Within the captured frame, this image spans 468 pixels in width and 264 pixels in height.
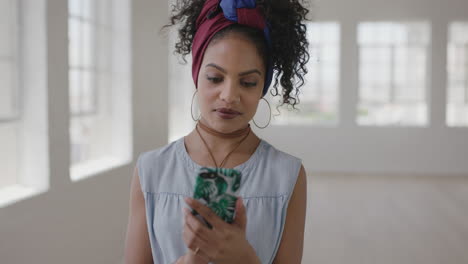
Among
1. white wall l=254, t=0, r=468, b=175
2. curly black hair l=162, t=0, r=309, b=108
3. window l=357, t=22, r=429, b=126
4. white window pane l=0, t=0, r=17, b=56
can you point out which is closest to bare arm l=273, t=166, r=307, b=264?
curly black hair l=162, t=0, r=309, b=108

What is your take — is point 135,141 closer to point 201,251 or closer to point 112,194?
point 112,194

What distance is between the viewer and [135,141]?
13.2 ft

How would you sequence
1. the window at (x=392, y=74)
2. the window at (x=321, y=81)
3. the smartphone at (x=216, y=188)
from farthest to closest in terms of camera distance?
the window at (x=321, y=81) < the window at (x=392, y=74) < the smartphone at (x=216, y=188)

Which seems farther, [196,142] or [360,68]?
[360,68]

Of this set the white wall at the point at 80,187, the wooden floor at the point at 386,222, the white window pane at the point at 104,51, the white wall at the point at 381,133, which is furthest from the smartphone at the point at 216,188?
the white wall at the point at 381,133

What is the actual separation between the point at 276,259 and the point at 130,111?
306 centimetres

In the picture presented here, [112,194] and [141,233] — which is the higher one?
[141,233]

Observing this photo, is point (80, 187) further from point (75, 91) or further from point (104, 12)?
point (104, 12)

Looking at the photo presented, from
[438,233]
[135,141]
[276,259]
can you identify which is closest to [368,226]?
[438,233]

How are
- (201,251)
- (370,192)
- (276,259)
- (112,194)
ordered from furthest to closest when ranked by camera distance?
(370,192) → (112,194) → (276,259) → (201,251)

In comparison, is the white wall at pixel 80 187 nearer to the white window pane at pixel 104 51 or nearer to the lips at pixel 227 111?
the white window pane at pixel 104 51

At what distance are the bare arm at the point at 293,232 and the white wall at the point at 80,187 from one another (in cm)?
174

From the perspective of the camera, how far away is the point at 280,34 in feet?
3.53

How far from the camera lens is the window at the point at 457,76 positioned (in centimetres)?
905
